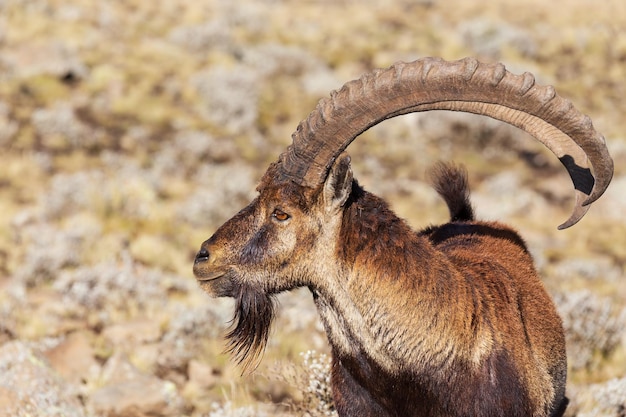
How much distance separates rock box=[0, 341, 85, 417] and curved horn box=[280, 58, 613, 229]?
3.28 meters

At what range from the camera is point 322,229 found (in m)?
3.98

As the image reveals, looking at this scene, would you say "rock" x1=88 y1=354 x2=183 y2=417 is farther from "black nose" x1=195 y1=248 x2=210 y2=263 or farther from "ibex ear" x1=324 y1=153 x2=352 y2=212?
"ibex ear" x1=324 y1=153 x2=352 y2=212

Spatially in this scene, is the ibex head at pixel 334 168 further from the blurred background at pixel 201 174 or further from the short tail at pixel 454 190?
the short tail at pixel 454 190

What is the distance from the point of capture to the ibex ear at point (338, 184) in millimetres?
3857

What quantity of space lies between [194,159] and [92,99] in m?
4.03

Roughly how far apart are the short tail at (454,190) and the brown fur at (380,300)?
1.84 meters

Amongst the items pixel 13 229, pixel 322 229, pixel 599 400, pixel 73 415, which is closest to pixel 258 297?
pixel 322 229

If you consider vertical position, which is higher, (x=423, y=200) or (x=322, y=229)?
(x=423, y=200)

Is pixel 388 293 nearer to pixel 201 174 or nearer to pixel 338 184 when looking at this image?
pixel 338 184

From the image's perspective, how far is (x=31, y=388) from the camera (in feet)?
20.0

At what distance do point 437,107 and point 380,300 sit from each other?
108 centimetres

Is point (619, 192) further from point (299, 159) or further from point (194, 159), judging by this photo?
point (299, 159)

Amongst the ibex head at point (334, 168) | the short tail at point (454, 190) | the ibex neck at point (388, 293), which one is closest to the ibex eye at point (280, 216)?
the ibex head at point (334, 168)

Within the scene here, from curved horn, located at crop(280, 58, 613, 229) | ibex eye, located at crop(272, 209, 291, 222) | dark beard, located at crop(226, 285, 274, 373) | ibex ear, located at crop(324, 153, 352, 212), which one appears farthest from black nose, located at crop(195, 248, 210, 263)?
ibex ear, located at crop(324, 153, 352, 212)
